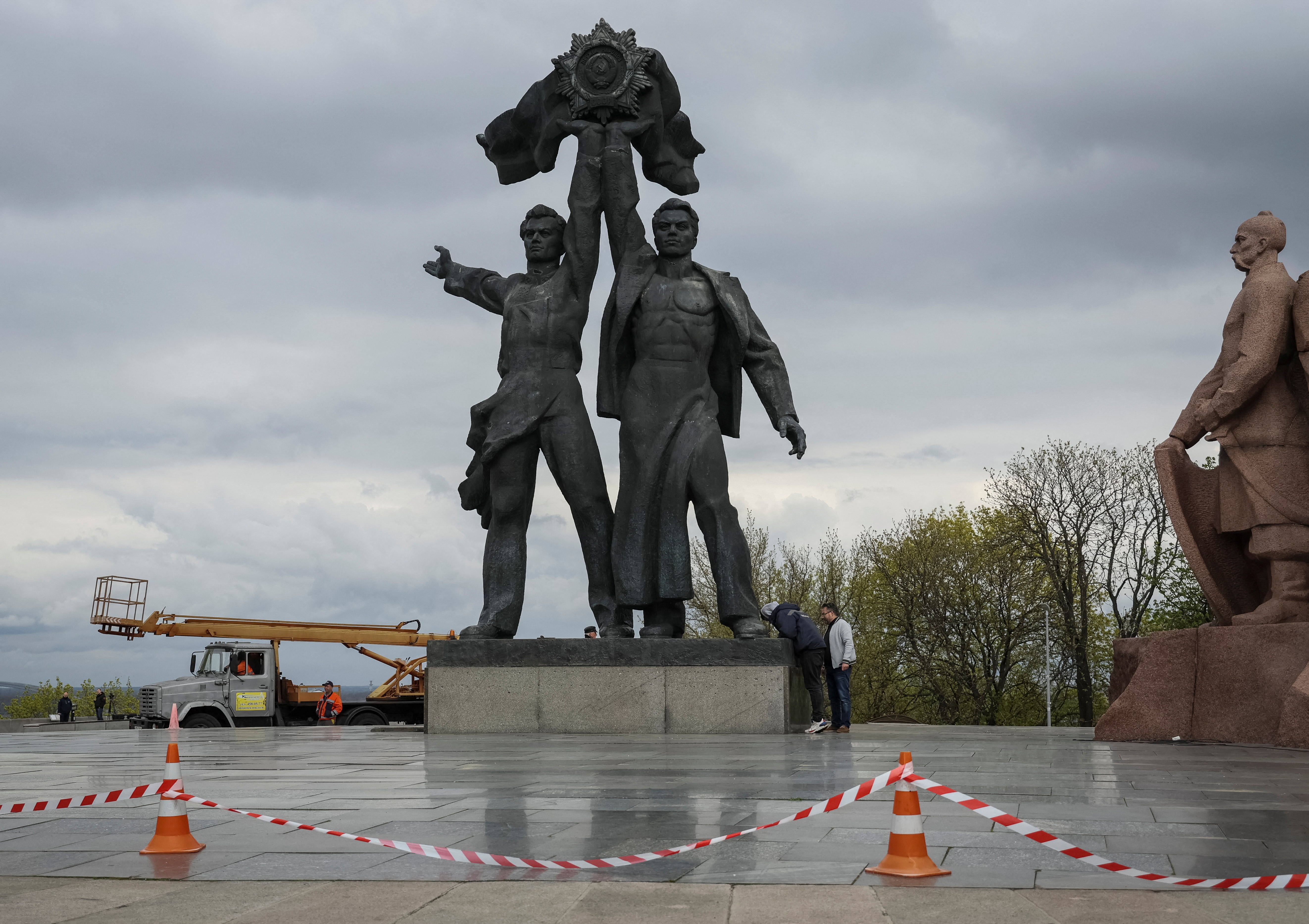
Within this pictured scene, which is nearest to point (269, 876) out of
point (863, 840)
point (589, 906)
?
point (589, 906)

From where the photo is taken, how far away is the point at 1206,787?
21.5ft

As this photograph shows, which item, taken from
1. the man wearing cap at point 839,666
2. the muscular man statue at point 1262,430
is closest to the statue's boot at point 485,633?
the man wearing cap at point 839,666

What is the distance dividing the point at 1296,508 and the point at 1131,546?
2768 centimetres

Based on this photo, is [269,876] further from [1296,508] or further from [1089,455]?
[1089,455]

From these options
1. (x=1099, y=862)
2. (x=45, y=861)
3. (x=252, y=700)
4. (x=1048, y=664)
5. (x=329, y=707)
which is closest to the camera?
(x=1099, y=862)

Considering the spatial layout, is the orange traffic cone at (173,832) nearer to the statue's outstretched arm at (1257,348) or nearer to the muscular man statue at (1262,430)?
the muscular man statue at (1262,430)

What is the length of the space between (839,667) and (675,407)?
322cm

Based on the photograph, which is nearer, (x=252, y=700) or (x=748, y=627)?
(x=748, y=627)

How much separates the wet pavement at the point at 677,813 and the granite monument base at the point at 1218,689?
1.40ft

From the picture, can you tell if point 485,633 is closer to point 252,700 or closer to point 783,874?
point 783,874

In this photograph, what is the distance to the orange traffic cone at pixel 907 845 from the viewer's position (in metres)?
4.10

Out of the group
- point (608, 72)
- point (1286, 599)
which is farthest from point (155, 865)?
point (608, 72)

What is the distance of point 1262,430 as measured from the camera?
34.8 ft

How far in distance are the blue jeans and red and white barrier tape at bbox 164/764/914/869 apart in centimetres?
825
